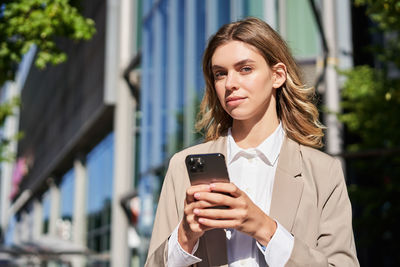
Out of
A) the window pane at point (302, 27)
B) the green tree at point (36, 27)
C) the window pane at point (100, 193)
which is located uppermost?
the window pane at point (302, 27)

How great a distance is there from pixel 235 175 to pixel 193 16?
12.6 metres

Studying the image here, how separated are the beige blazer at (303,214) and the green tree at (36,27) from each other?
5515mm

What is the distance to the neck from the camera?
7.32ft

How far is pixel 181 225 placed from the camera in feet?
6.31

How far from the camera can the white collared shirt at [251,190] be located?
6.39 feet

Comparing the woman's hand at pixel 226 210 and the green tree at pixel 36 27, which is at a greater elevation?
the green tree at pixel 36 27

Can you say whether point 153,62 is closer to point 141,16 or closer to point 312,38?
point 141,16

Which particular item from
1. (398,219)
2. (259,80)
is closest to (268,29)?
(259,80)

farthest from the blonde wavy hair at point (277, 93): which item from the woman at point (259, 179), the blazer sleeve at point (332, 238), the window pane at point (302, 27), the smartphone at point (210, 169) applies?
the window pane at point (302, 27)

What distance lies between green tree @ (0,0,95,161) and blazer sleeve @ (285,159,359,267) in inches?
227

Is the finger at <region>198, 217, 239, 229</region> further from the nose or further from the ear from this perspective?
the ear

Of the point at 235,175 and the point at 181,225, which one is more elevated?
the point at 235,175

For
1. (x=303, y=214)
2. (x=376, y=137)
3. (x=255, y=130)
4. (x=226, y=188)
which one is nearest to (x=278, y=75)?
(x=255, y=130)

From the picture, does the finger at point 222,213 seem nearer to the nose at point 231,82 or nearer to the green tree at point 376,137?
the nose at point 231,82
